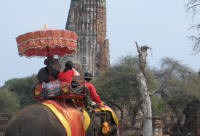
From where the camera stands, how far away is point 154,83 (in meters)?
38.6

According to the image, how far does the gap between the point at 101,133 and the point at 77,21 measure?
56.9m

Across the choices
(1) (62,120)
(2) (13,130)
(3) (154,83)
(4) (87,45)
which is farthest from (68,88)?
(4) (87,45)

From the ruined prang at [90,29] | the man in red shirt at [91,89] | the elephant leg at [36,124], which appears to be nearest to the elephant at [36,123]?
the elephant leg at [36,124]

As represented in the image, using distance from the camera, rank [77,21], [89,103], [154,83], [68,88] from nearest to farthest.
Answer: [68,88]
[89,103]
[154,83]
[77,21]

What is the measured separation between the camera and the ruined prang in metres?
65.9

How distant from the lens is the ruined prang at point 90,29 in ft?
216

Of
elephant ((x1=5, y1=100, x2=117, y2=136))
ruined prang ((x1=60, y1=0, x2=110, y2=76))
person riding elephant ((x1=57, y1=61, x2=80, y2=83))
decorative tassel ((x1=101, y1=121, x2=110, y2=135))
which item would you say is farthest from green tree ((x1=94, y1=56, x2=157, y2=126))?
elephant ((x1=5, y1=100, x2=117, y2=136))

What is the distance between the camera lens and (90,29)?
66.6m

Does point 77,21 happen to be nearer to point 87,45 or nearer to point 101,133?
point 87,45

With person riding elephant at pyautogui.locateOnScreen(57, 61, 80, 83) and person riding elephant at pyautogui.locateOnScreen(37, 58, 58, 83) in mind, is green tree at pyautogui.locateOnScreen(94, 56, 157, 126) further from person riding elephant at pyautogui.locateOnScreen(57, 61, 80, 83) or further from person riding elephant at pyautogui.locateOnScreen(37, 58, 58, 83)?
person riding elephant at pyautogui.locateOnScreen(37, 58, 58, 83)

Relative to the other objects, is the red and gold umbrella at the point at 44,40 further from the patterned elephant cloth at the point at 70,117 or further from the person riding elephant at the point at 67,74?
the patterned elephant cloth at the point at 70,117

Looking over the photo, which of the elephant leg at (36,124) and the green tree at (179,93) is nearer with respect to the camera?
the elephant leg at (36,124)

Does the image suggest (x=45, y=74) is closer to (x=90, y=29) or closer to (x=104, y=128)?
(x=104, y=128)

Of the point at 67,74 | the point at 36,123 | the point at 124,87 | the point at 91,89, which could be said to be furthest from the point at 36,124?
the point at 124,87
